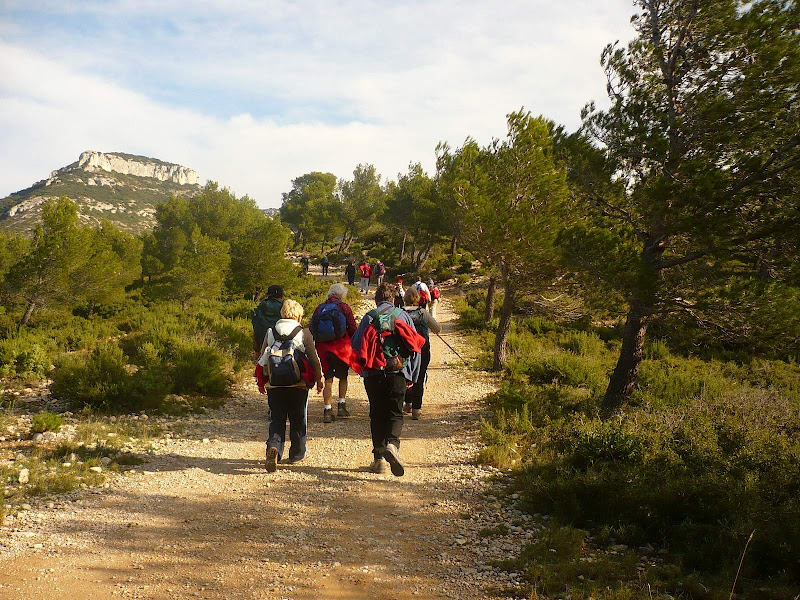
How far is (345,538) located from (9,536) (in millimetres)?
2708

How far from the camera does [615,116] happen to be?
7.29 m

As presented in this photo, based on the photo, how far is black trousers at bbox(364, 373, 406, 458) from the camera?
507cm

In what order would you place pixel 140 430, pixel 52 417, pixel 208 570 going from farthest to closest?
pixel 140 430 → pixel 52 417 → pixel 208 570

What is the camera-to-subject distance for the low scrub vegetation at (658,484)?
3379 millimetres

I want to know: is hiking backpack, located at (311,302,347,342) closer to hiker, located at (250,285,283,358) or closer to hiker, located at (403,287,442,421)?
hiker, located at (250,285,283,358)

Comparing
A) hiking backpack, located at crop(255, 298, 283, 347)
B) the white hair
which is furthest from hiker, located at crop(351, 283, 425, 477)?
hiking backpack, located at crop(255, 298, 283, 347)

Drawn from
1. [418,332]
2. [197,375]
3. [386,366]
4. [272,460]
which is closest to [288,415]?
[272,460]

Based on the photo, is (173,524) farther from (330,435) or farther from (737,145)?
(737,145)

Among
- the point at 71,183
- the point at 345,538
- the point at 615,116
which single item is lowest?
the point at 345,538

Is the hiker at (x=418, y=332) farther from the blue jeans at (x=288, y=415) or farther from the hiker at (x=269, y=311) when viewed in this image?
the blue jeans at (x=288, y=415)

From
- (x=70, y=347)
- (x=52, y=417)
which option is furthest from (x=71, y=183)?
(x=52, y=417)

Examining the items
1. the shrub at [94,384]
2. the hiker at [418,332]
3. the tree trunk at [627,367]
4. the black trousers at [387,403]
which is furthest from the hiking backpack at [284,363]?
the tree trunk at [627,367]

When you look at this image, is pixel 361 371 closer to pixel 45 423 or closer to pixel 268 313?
pixel 268 313

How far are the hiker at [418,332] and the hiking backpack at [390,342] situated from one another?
40.0 inches
